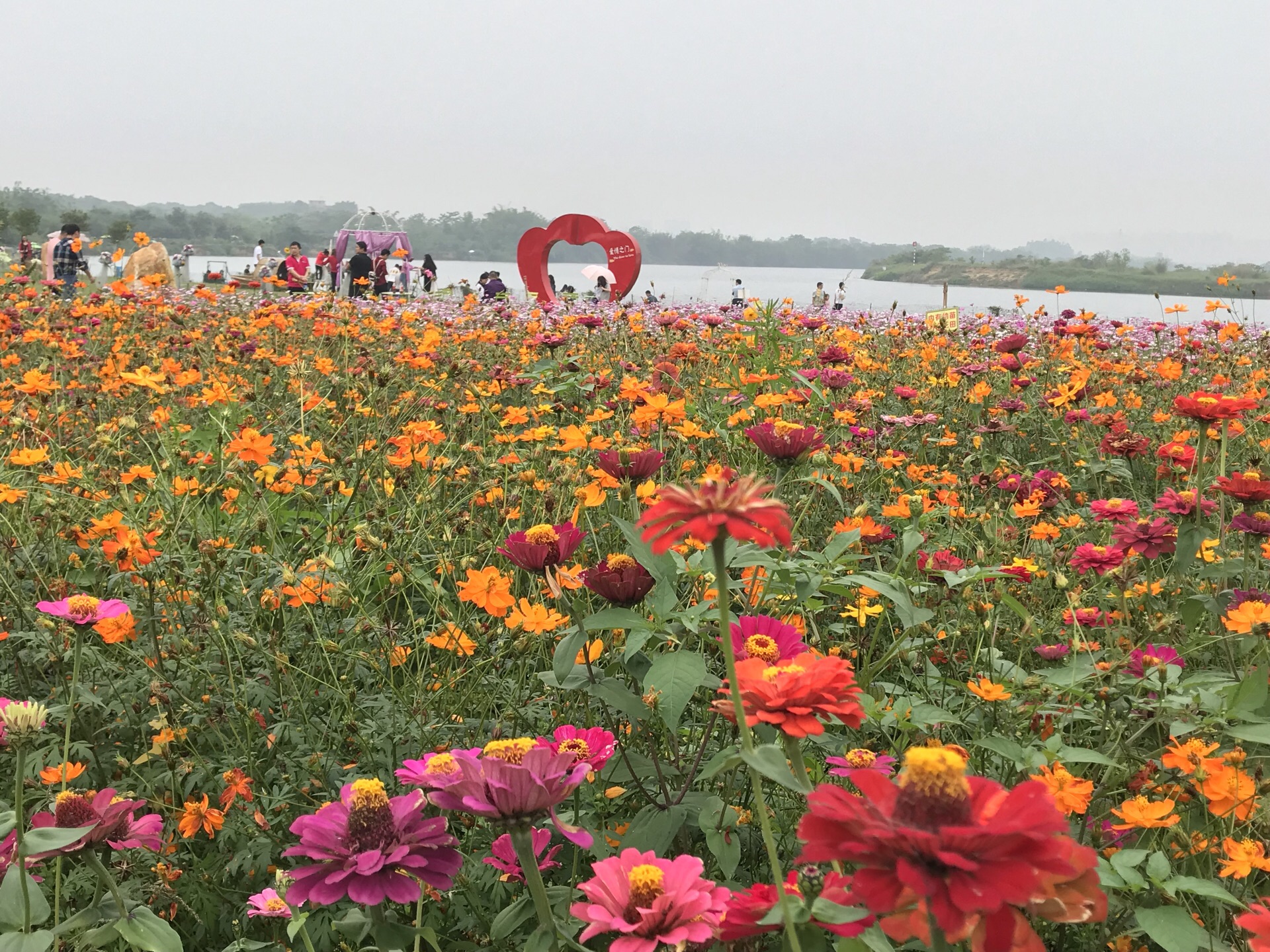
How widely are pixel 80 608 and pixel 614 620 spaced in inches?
29.4

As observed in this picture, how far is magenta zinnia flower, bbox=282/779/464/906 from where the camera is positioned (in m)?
0.78

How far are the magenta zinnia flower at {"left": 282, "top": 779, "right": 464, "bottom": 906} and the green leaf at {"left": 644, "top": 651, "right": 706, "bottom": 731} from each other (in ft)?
1.10

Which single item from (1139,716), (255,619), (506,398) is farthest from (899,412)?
(255,619)

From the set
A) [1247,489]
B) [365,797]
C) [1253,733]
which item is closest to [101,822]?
[365,797]

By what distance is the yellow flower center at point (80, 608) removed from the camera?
120 cm

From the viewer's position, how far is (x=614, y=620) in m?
1.16

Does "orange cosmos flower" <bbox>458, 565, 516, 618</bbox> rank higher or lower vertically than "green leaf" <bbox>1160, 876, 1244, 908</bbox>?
higher

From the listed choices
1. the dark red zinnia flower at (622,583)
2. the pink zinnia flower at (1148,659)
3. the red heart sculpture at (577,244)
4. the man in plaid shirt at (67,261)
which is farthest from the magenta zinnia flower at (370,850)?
the red heart sculpture at (577,244)

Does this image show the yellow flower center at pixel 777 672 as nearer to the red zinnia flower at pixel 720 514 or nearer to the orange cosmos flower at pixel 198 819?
the red zinnia flower at pixel 720 514

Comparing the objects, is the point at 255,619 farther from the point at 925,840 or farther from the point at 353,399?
the point at 925,840

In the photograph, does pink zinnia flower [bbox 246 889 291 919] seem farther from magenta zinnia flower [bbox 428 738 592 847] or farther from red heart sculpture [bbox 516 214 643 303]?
red heart sculpture [bbox 516 214 643 303]

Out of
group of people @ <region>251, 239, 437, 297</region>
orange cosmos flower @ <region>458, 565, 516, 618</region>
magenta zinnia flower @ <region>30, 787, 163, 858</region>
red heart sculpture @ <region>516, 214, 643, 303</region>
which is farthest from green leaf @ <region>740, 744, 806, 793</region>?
red heart sculpture @ <region>516, 214, 643, 303</region>

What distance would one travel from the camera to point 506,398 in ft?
14.1

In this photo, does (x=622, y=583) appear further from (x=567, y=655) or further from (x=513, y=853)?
(x=513, y=853)
